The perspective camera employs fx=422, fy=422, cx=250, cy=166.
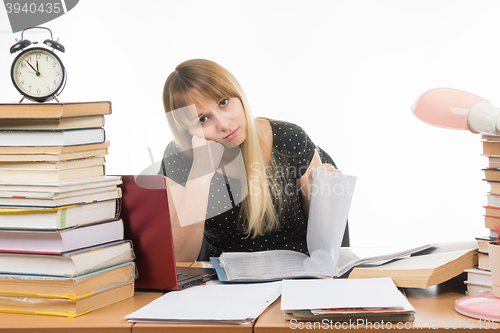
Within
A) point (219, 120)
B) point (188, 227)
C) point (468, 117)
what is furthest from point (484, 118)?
point (188, 227)

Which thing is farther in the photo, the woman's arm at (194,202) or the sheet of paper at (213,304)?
the woman's arm at (194,202)

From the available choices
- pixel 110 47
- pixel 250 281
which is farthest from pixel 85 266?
pixel 110 47

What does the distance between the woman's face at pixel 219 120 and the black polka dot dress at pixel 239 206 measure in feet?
0.69

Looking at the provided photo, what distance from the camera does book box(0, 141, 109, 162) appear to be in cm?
77

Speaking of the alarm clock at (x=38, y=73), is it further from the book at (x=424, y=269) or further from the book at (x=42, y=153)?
the book at (x=424, y=269)

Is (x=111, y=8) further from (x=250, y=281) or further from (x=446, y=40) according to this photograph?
(x=250, y=281)

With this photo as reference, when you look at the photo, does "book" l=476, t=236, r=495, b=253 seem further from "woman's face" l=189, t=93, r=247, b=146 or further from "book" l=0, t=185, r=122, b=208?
"woman's face" l=189, t=93, r=247, b=146

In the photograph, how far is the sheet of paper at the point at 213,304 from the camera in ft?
2.15

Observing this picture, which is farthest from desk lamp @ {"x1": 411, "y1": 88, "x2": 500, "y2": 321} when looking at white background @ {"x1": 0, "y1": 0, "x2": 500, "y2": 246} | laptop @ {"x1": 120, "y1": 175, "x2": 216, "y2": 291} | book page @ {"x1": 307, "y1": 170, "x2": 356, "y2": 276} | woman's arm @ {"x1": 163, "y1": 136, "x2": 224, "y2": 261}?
white background @ {"x1": 0, "y1": 0, "x2": 500, "y2": 246}

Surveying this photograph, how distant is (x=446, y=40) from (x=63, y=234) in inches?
101

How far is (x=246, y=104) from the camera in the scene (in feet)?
5.06

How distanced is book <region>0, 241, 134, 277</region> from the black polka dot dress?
80 centimetres

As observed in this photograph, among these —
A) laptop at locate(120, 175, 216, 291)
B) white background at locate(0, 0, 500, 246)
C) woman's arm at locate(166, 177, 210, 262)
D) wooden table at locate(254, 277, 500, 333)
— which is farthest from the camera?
white background at locate(0, 0, 500, 246)

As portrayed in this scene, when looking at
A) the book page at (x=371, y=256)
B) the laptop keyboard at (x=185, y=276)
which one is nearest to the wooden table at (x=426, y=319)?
the book page at (x=371, y=256)
